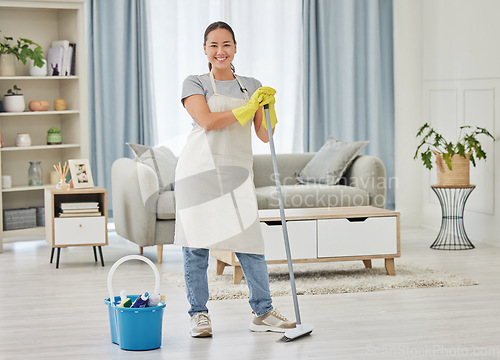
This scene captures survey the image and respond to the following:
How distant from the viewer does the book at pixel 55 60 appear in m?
5.57

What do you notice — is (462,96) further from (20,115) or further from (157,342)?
(157,342)

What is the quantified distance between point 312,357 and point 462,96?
3705mm

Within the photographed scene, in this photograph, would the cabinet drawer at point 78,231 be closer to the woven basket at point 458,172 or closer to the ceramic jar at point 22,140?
the ceramic jar at point 22,140

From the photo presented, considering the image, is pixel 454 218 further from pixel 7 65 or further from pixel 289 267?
pixel 7 65

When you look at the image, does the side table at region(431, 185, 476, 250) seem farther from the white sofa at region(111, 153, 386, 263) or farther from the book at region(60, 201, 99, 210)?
the book at region(60, 201, 99, 210)

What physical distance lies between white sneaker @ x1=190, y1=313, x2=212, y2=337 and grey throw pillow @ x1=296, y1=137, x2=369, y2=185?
258 cm

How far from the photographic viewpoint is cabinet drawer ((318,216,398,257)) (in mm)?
4340

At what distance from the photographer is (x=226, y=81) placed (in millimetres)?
3105

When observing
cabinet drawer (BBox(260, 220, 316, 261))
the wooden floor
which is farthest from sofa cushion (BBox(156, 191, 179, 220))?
cabinet drawer (BBox(260, 220, 316, 261))

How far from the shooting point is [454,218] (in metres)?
5.65

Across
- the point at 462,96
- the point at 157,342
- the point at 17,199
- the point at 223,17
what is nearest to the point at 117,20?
the point at 223,17

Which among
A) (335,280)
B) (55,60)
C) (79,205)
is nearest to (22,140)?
(55,60)

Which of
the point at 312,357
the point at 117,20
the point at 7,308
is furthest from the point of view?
the point at 117,20

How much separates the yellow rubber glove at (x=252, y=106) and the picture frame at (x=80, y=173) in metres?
2.31
